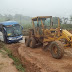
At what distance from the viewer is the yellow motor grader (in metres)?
6.64

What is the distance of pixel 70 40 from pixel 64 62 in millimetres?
1460

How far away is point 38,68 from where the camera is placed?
5488mm

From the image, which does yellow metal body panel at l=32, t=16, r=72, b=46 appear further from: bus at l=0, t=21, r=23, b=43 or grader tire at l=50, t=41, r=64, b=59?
bus at l=0, t=21, r=23, b=43

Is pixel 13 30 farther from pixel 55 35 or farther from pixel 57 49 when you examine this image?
pixel 57 49

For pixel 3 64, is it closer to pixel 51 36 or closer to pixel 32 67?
pixel 32 67

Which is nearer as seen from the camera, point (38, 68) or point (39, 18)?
point (38, 68)

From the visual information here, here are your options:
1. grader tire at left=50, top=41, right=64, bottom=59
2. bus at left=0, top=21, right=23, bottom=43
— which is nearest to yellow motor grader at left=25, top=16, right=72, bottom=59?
grader tire at left=50, top=41, right=64, bottom=59

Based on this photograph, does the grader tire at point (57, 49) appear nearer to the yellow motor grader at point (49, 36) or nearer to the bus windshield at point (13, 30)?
the yellow motor grader at point (49, 36)

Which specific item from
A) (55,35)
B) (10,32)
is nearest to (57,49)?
(55,35)

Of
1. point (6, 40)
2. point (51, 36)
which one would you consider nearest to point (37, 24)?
point (51, 36)

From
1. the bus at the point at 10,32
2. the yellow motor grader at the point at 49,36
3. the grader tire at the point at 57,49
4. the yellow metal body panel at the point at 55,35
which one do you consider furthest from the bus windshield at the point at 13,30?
the grader tire at the point at 57,49

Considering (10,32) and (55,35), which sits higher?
(55,35)

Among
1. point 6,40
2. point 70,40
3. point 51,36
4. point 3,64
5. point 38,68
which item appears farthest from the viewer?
point 6,40

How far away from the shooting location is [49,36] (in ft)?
26.8
